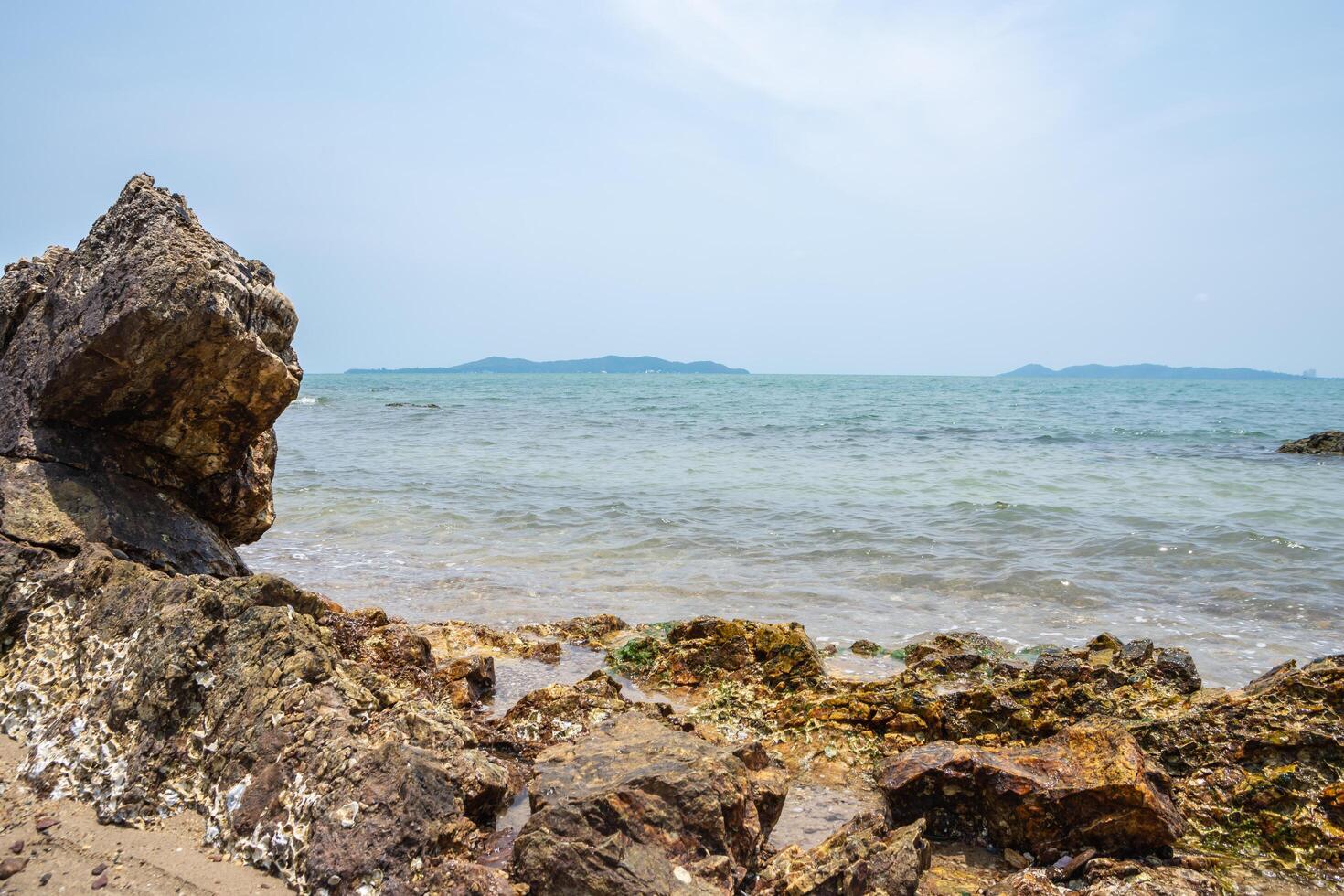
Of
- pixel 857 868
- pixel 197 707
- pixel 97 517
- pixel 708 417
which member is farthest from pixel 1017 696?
pixel 708 417

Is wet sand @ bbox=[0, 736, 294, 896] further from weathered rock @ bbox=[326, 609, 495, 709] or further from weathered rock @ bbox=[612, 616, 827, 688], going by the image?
weathered rock @ bbox=[612, 616, 827, 688]

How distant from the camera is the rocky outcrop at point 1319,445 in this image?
24.9 m

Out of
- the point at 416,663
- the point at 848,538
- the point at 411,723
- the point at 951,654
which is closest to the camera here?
the point at 411,723

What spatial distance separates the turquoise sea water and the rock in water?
3.73 meters

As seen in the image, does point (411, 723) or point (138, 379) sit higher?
point (138, 379)

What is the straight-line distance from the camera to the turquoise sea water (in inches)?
351

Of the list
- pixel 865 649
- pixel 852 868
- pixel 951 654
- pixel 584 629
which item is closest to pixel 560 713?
pixel 852 868

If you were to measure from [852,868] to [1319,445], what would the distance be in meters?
29.2

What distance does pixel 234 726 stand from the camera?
3504 mm

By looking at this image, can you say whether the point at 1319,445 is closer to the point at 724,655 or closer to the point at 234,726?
the point at 724,655

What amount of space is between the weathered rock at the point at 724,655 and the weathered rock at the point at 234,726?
9.23 ft

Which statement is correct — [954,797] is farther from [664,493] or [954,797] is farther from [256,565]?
[664,493]

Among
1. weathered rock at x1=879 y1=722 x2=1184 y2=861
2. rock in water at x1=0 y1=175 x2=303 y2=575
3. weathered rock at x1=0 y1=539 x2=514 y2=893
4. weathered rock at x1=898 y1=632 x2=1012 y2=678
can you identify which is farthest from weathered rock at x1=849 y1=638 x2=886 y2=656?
rock in water at x1=0 y1=175 x2=303 y2=575

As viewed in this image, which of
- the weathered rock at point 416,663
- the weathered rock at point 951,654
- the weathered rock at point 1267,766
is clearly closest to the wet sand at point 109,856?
the weathered rock at point 416,663
